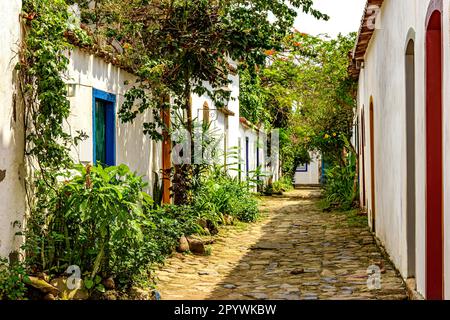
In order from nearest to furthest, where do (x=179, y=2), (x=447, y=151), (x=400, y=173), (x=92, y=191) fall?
1. (x=447, y=151)
2. (x=92, y=191)
3. (x=400, y=173)
4. (x=179, y=2)

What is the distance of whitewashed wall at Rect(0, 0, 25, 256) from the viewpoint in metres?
6.36

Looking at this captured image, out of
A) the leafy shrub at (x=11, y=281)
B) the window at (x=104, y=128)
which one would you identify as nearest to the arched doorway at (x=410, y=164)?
the leafy shrub at (x=11, y=281)

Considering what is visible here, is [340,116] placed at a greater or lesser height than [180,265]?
greater

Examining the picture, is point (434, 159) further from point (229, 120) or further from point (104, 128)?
point (229, 120)

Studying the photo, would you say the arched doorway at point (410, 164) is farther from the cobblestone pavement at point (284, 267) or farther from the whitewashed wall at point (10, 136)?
the whitewashed wall at point (10, 136)

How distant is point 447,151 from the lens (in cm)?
497

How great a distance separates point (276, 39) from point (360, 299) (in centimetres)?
521

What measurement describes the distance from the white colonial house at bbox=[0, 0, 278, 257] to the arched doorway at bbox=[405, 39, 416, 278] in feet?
11.6

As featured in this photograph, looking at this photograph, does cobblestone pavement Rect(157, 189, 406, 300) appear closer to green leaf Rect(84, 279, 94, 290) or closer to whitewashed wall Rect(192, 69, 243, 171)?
green leaf Rect(84, 279, 94, 290)

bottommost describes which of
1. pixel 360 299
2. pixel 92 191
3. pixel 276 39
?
pixel 360 299
